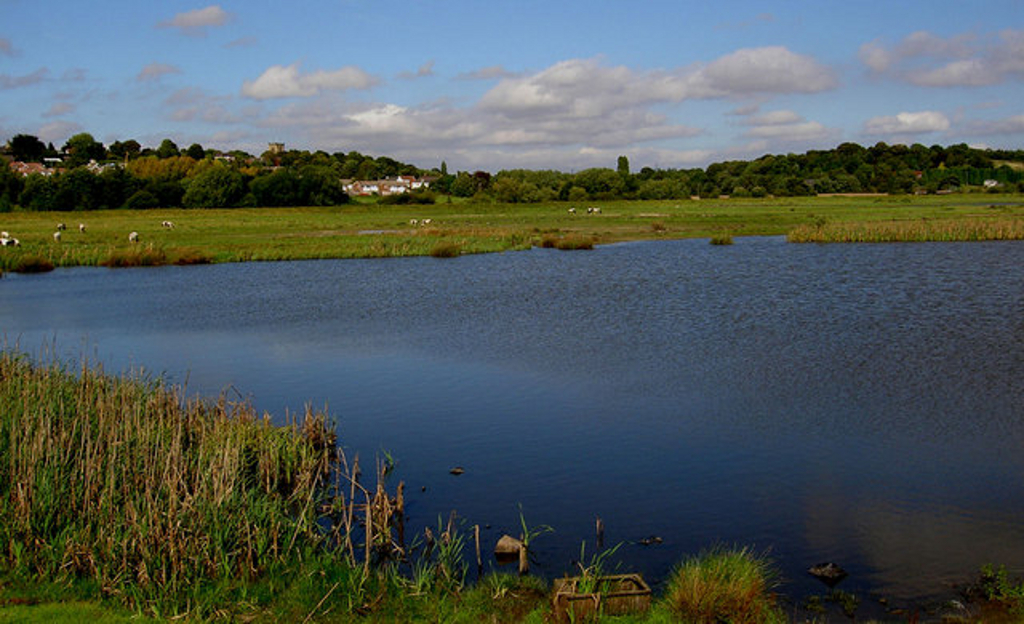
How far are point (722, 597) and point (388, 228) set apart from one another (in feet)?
263

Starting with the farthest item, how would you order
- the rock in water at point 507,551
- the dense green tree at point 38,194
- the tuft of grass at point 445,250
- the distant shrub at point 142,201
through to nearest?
the distant shrub at point 142,201, the dense green tree at point 38,194, the tuft of grass at point 445,250, the rock in water at point 507,551

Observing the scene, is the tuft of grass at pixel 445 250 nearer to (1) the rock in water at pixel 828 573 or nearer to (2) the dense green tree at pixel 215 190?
(1) the rock in water at pixel 828 573

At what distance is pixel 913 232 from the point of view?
6550 cm

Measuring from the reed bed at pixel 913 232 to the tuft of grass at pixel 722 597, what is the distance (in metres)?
60.7

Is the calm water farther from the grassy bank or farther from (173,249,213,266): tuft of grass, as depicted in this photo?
the grassy bank

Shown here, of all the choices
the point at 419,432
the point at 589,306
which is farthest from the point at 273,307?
the point at 419,432

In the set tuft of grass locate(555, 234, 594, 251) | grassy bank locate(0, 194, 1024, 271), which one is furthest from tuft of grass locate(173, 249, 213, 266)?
tuft of grass locate(555, 234, 594, 251)

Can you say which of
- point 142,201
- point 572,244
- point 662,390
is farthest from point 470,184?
point 662,390

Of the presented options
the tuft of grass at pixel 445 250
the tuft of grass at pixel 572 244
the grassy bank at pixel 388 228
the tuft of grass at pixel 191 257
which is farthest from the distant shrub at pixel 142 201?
the tuft of grass at pixel 572 244

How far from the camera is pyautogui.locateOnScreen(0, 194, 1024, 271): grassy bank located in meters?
61.9

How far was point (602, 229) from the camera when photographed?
275ft

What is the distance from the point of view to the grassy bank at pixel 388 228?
203 feet

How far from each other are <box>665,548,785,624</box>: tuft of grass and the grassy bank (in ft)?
173

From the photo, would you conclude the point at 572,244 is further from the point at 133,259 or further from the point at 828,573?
the point at 828,573
